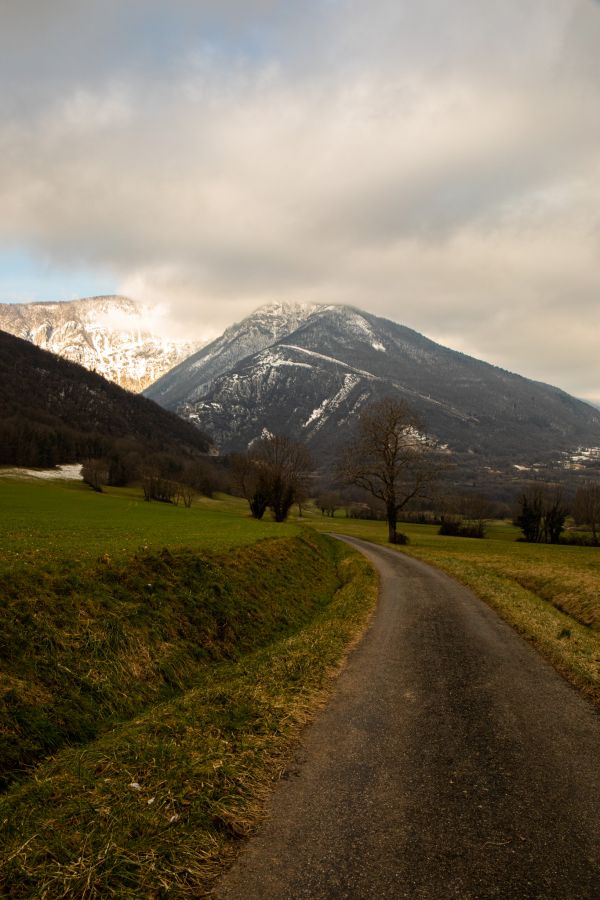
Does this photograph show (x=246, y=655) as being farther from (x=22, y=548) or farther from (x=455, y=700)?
(x=22, y=548)

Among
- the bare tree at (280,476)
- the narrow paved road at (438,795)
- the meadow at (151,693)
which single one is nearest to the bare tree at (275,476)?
the bare tree at (280,476)

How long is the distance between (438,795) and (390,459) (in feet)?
170

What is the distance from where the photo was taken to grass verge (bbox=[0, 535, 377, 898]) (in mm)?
4684

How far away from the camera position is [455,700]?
9734mm

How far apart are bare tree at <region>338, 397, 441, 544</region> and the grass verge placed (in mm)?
46331

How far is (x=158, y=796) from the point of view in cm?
597

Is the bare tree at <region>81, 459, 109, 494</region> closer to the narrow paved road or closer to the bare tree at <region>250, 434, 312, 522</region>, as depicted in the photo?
the bare tree at <region>250, 434, 312, 522</region>

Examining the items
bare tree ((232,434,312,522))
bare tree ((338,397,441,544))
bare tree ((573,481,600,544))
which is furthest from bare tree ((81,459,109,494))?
bare tree ((573,481,600,544))

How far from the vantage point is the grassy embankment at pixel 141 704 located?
5.03 metres

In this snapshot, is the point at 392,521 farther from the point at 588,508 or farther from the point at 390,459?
the point at 588,508

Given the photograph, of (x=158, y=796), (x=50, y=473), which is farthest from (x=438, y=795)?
(x=50, y=473)

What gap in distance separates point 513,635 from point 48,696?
45.1 ft

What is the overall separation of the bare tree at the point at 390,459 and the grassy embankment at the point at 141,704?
3729 cm

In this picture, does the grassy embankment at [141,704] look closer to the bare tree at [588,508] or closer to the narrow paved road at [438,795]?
the narrow paved road at [438,795]
